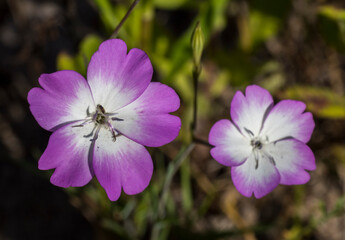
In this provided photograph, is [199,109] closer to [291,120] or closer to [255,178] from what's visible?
[291,120]

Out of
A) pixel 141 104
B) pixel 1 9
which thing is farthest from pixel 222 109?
pixel 1 9

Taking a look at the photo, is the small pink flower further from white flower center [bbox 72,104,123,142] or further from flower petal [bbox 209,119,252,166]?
white flower center [bbox 72,104,123,142]

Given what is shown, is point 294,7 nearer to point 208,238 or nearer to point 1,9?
point 208,238

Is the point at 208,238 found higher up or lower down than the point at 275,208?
higher up

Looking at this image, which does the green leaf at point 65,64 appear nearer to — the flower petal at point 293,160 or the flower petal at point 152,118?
the flower petal at point 152,118

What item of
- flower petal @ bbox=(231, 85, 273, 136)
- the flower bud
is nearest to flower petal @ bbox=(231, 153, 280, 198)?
flower petal @ bbox=(231, 85, 273, 136)
